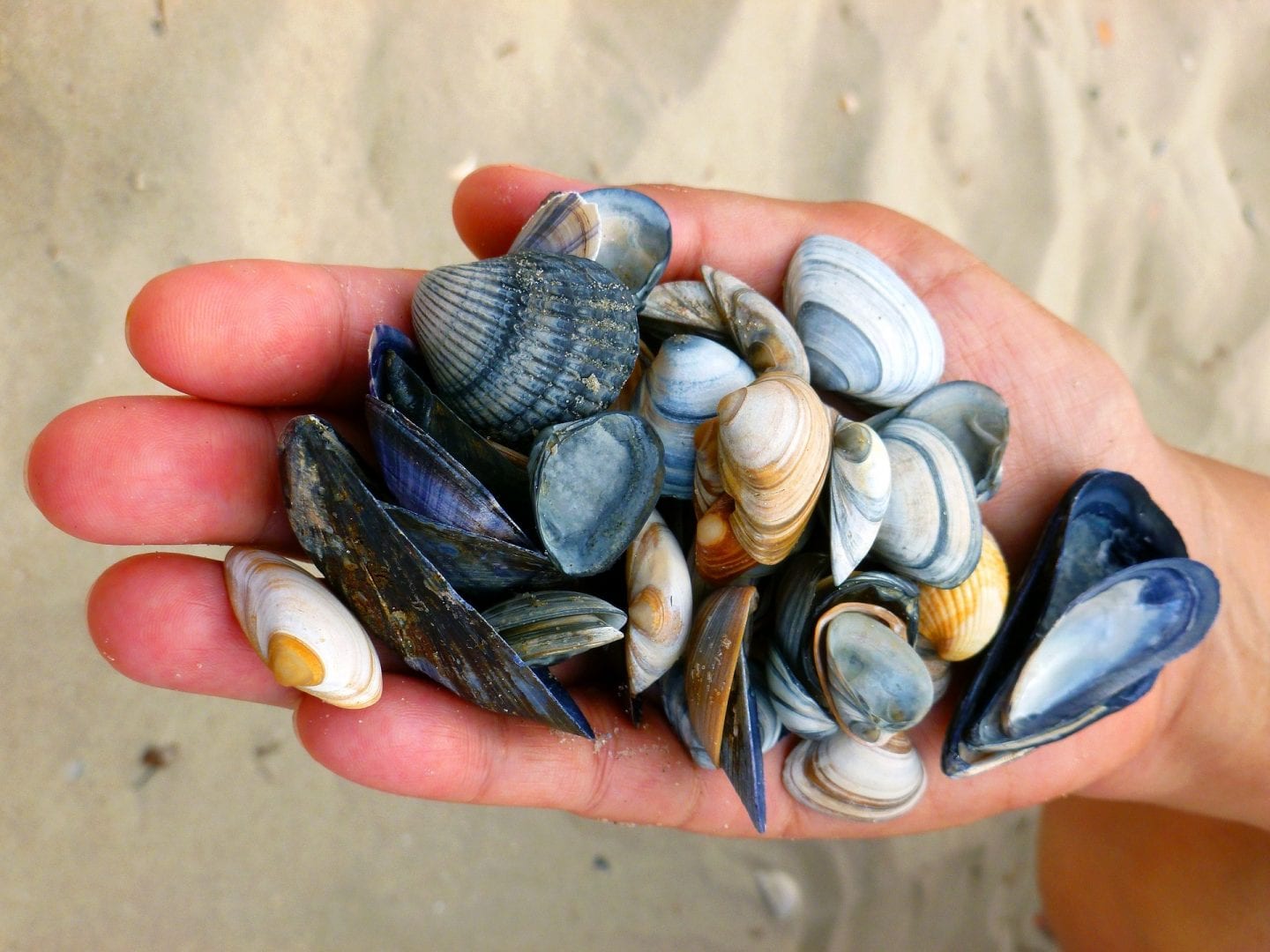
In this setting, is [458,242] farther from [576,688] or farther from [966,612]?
[966,612]

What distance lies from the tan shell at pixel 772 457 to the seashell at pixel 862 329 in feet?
0.79

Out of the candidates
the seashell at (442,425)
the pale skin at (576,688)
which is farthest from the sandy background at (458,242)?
the seashell at (442,425)

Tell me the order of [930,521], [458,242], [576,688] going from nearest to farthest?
[930,521]
[576,688]
[458,242]

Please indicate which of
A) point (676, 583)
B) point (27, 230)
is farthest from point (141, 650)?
point (27, 230)

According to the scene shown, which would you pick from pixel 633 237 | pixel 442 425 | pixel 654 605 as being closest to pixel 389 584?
pixel 442 425

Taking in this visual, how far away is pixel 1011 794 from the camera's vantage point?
5.72 feet

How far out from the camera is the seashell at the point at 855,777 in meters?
1.50

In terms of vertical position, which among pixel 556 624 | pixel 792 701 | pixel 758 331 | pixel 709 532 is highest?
pixel 758 331

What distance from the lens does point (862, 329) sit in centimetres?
154

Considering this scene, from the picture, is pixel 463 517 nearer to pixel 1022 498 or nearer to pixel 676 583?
pixel 676 583

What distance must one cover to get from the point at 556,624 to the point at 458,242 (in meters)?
1.14

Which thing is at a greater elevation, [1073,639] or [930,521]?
[930,521]

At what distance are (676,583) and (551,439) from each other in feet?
0.87

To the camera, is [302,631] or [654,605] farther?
[654,605]
